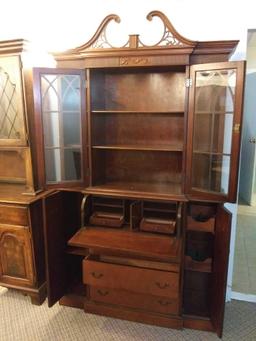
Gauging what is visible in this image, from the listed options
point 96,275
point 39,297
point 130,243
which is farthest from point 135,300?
point 39,297

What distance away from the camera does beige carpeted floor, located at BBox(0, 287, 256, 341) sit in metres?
1.89

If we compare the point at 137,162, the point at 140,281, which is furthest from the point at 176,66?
the point at 140,281

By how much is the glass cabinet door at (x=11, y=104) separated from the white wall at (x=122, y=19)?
0.34 meters

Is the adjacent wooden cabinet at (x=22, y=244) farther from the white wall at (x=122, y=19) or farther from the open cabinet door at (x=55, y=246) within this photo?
the white wall at (x=122, y=19)

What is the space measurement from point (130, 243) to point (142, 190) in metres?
0.39

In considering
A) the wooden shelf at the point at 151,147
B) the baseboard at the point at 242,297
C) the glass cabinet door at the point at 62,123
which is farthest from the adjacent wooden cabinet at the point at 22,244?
the baseboard at the point at 242,297

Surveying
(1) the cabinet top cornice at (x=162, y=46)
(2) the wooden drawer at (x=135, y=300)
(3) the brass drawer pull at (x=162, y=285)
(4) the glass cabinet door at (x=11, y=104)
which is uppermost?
(1) the cabinet top cornice at (x=162, y=46)

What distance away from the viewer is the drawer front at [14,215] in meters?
2.05

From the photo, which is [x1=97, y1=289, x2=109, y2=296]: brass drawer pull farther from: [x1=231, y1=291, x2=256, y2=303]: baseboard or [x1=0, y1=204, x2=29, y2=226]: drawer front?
[x1=231, y1=291, x2=256, y2=303]: baseboard

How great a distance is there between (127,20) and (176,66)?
572mm

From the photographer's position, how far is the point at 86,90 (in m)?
1.95

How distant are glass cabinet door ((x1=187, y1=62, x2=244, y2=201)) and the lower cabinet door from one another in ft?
4.33

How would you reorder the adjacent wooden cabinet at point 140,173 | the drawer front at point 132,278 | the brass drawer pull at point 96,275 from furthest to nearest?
the brass drawer pull at point 96,275
the drawer front at point 132,278
the adjacent wooden cabinet at point 140,173

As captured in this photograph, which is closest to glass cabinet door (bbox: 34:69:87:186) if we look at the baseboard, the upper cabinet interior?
the upper cabinet interior
